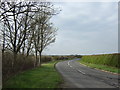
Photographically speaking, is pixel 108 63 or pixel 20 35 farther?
pixel 108 63

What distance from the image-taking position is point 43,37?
4081cm

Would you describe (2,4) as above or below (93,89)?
above

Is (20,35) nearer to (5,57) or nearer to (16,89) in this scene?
(5,57)

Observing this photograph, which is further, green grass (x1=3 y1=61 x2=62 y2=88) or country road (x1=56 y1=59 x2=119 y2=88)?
country road (x1=56 y1=59 x2=119 y2=88)

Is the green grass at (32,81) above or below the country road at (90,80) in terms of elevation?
above

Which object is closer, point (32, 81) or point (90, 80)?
point (32, 81)

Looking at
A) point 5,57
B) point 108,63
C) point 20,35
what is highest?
point 20,35

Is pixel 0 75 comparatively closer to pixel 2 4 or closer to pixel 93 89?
pixel 2 4

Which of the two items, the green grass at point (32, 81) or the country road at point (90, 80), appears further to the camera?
the country road at point (90, 80)

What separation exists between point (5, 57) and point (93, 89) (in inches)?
277

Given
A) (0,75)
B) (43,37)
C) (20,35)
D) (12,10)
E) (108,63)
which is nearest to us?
(12,10)

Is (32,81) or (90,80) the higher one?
(32,81)

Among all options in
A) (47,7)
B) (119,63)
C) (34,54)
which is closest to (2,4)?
(47,7)

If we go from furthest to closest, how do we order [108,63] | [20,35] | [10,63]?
[108,63] < [20,35] < [10,63]
